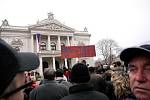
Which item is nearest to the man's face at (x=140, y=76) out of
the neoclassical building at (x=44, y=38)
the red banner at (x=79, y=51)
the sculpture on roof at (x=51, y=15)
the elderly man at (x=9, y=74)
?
the elderly man at (x=9, y=74)

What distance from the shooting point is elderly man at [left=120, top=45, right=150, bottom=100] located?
167cm

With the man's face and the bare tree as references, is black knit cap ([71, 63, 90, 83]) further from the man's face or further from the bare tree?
the bare tree

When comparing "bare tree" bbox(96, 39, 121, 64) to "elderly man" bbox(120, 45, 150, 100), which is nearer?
"elderly man" bbox(120, 45, 150, 100)

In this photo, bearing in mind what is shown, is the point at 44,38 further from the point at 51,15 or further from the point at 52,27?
the point at 51,15

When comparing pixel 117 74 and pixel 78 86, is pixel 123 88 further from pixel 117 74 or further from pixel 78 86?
pixel 78 86

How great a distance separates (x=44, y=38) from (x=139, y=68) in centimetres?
5197

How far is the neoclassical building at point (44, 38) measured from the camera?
50112mm

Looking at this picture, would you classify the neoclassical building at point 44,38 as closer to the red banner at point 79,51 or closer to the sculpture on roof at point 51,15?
the sculpture on roof at point 51,15

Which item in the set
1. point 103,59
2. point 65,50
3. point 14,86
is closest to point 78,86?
point 14,86

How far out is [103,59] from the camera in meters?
74.5

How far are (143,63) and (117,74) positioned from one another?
2.74m

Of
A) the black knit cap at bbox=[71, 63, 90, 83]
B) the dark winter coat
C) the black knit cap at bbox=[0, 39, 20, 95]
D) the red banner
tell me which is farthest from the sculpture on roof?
the black knit cap at bbox=[0, 39, 20, 95]

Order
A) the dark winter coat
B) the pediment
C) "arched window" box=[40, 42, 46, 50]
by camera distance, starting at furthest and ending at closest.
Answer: "arched window" box=[40, 42, 46, 50] < the pediment < the dark winter coat

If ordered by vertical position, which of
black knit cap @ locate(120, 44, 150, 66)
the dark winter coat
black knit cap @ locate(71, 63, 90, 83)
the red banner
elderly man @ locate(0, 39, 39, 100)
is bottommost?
the dark winter coat
